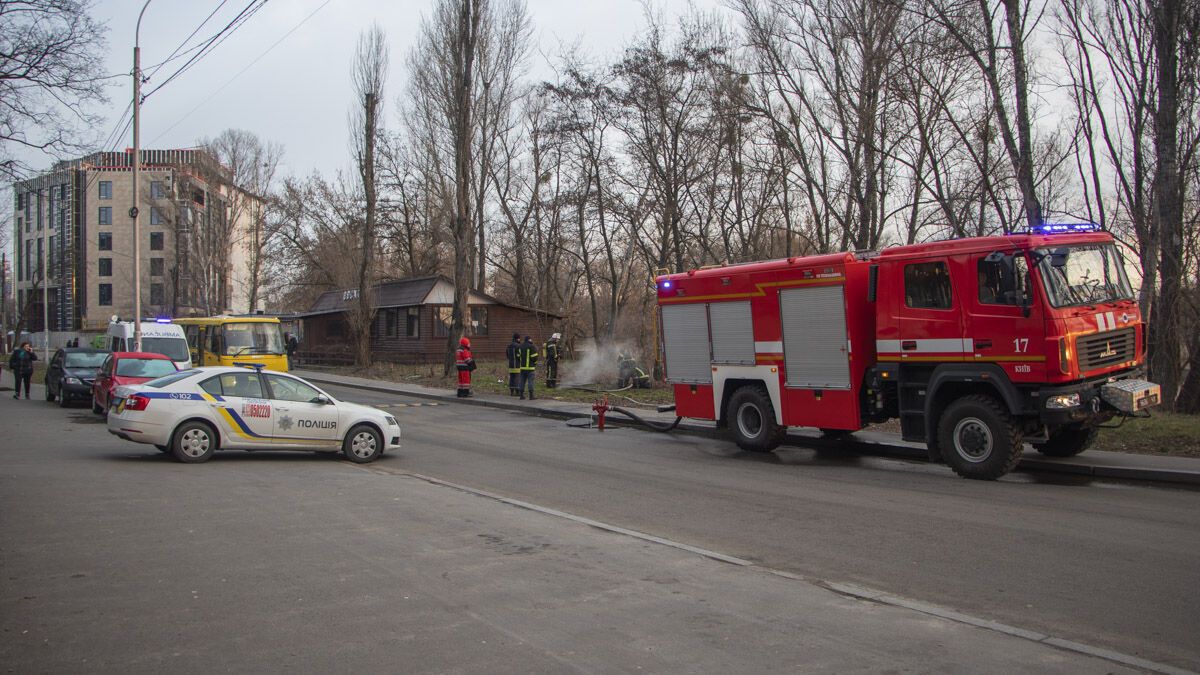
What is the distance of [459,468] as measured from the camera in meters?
12.8

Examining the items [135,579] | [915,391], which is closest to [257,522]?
[135,579]

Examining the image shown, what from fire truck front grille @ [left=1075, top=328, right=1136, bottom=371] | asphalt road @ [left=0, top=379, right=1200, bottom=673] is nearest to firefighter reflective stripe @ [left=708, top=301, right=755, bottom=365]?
asphalt road @ [left=0, top=379, right=1200, bottom=673]

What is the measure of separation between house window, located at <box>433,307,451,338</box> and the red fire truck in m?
30.8

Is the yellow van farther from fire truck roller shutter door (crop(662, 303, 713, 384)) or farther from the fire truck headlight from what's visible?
the fire truck headlight

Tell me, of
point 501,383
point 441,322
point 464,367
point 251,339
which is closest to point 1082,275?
point 464,367

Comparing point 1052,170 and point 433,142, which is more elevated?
point 433,142

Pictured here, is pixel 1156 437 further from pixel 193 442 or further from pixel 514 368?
pixel 514 368

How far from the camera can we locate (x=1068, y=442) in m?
12.2

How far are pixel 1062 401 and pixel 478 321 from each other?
3652cm

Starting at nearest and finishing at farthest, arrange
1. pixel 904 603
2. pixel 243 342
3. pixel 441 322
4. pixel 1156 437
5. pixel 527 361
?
pixel 904 603, pixel 1156 437, pixel 527 361, pixel 243 342, pixel 441 322

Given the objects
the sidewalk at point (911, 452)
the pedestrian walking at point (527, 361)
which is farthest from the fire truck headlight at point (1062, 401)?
the pedestrian walking at point (527, 361)

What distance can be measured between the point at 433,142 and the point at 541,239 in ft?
29.9

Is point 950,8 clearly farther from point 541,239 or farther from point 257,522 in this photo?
point 541,239

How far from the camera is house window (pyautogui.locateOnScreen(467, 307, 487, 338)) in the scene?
44625 millimetres
